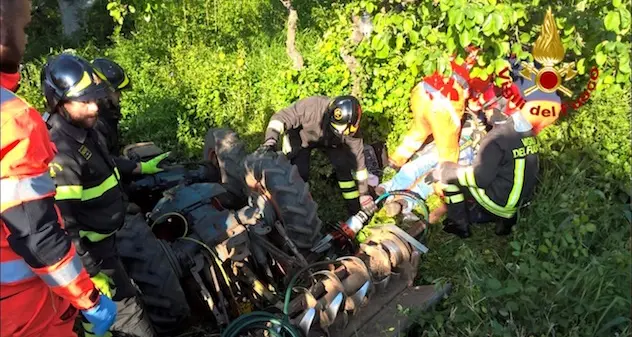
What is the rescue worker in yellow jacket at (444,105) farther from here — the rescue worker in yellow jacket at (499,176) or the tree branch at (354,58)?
the tree branch at (354,58)

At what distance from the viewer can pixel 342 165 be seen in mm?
5633

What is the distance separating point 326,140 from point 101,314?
322 cm

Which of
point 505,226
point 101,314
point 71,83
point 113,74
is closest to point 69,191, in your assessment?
point 71,83

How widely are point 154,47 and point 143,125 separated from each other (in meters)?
2.21

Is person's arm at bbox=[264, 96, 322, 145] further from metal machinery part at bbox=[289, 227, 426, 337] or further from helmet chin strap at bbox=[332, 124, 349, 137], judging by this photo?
metal machinery part at bbox=[289, 227, 426, 337]

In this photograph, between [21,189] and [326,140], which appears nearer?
[21,189]

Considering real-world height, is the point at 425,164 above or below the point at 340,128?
below

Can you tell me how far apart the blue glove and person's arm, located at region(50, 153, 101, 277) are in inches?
19.6

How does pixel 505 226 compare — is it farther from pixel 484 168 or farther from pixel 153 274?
pixel 153 274

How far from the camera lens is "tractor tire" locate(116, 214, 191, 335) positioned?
3625mm

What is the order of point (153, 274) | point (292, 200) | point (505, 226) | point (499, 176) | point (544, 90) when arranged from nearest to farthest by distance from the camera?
point (153, 274) → point (292, 200) → point (499, 176) → point (505, 226) → point (544, 90)

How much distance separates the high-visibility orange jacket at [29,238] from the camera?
224 cm

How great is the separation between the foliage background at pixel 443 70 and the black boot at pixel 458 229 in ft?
0.30

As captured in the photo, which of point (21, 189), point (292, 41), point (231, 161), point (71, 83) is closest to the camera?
point (21, 189)
